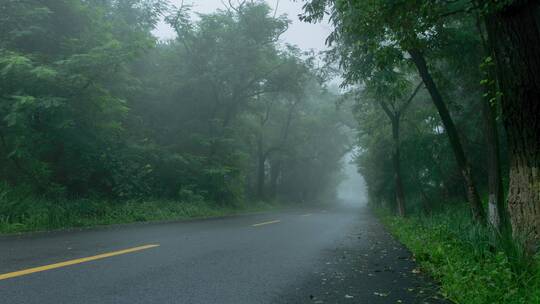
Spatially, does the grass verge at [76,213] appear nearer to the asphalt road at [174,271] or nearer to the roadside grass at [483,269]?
the asphalt road at [174,271]

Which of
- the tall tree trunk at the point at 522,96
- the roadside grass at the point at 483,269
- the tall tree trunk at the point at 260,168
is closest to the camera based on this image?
the roadside grass at the point at 483,269

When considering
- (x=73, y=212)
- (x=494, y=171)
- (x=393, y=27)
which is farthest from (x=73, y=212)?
(x=494, y=171)

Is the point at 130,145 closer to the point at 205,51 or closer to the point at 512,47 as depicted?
the point at 205,51

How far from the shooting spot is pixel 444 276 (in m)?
5.27

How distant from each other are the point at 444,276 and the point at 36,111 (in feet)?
37.1

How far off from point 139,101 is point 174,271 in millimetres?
16908

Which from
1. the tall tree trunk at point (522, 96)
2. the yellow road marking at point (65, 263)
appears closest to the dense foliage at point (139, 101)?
the yellow road marking at point (65, 263)

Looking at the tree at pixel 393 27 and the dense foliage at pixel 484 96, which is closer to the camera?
the dense foliage at pixel 484 96

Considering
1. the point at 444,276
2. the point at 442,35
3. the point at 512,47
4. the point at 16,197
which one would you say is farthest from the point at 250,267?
the point at 16,197

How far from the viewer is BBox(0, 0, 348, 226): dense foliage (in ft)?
38.7

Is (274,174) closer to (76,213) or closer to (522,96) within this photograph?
(76,213)

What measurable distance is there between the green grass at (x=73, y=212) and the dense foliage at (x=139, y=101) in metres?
0.19

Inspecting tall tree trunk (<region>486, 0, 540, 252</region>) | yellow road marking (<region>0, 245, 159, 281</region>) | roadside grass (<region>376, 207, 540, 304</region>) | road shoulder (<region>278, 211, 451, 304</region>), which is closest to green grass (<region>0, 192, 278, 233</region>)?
yellow road marking (<region>0, 245, 159, 281</region>)

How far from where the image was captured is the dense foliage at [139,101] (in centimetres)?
1178
